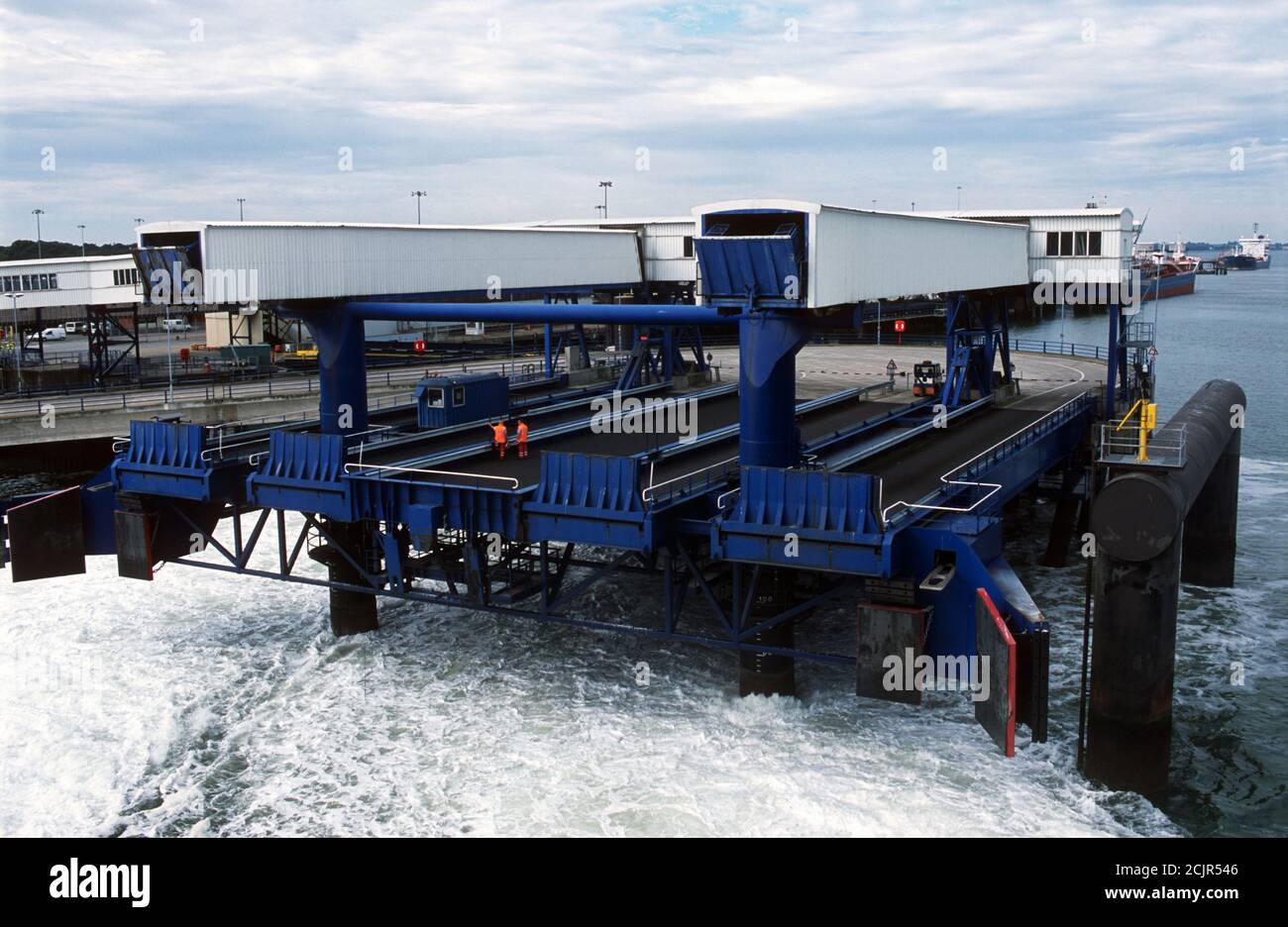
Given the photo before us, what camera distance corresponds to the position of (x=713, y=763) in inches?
983

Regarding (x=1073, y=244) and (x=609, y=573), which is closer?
(x=609, y=573)

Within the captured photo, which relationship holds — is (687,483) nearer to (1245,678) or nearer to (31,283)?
(1245,678)

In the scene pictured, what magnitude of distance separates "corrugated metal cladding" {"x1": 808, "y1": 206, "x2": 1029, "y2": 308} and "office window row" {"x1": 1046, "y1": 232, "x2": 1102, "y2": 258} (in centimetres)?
186

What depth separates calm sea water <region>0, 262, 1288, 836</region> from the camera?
23.3 meters

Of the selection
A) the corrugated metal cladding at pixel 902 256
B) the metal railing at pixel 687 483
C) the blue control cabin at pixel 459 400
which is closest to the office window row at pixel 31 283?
the blue control cabin at pixel 459 400

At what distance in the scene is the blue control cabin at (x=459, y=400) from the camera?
1481 inches

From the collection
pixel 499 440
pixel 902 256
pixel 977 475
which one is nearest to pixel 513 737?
pixel 499 440

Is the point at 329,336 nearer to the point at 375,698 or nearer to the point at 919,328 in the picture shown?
the point at 375,698

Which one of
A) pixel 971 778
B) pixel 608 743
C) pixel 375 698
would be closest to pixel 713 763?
pixel 608 743

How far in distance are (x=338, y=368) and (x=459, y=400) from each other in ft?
19.8

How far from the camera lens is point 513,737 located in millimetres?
26781

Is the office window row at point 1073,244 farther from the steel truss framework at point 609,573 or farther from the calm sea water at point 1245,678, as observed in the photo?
the steel truss framework at point 609,573

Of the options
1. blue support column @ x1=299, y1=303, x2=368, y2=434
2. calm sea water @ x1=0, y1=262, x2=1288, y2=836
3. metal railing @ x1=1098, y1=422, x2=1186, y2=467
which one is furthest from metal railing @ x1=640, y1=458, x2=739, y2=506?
blue support column @ x1=299, y1=303, x2=368, y2=434

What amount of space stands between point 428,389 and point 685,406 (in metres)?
10.1
